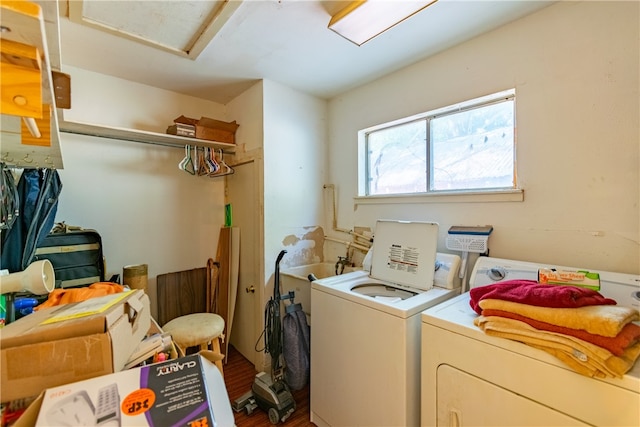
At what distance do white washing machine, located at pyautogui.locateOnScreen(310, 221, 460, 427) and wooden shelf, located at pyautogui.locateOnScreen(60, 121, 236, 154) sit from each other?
1702 millimetres

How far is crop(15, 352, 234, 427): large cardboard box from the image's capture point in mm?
643

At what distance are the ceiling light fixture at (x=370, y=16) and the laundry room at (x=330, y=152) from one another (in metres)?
0.15

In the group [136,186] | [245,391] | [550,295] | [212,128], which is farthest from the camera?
[212,128]

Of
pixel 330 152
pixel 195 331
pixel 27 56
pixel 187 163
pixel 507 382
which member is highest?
→ pixel 330 152

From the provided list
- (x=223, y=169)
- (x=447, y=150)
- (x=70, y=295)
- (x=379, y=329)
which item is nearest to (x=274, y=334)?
(x=379, y=329)

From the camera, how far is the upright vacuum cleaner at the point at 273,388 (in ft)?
6.04

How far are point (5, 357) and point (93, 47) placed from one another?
209 centimetres

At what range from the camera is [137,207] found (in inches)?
97.9

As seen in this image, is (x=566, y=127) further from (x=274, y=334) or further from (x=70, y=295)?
(x=70, y=295)

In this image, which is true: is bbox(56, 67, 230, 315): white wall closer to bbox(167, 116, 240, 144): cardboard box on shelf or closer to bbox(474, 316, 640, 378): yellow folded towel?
bbox(167, 116, 240, 144): cardboard box on shelf

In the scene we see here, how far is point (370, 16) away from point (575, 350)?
1722 mm

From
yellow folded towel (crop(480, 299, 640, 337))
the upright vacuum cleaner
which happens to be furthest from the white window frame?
the upright vacuum cleaner

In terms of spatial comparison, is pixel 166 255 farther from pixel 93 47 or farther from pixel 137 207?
pixel 93 47

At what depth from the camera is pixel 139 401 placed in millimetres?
692
